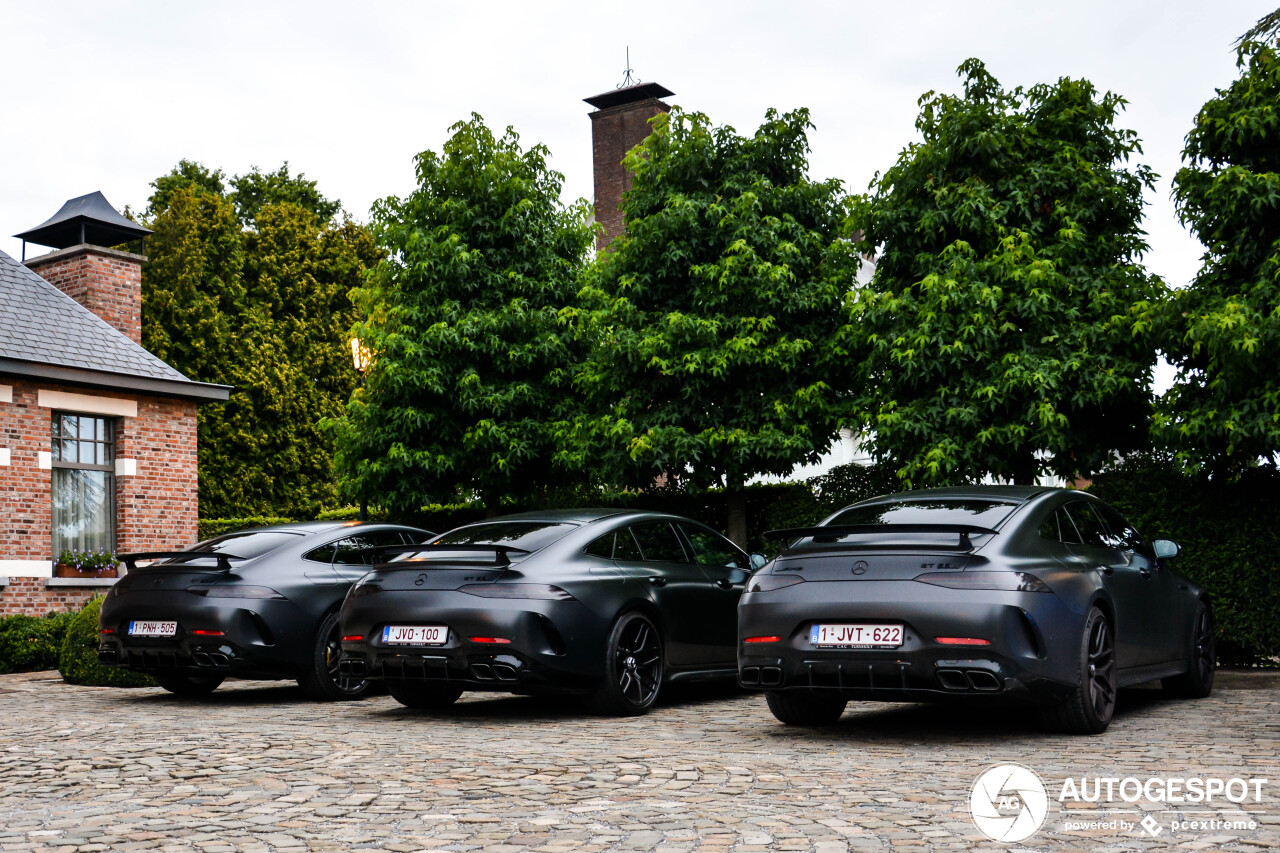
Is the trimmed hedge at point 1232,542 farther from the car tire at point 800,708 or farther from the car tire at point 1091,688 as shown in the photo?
the car tire at point 800,708

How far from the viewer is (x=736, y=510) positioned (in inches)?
617

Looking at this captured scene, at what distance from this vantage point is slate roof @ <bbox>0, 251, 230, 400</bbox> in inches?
699

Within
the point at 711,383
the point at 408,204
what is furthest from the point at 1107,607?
the point at 408,204

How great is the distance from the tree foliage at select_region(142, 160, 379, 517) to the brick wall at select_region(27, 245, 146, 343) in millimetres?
14818

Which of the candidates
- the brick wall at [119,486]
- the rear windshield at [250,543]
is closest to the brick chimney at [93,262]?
the brick wall at [119,486]

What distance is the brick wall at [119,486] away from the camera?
56.8ft

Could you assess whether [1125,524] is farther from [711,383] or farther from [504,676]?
[711,383]

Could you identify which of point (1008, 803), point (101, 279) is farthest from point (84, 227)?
point (1008, 803)

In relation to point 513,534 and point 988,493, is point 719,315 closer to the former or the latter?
point 513,534

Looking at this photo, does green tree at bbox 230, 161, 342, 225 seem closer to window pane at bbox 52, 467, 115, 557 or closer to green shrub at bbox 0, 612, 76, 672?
window pane at bbox 52, 467, 115, 557

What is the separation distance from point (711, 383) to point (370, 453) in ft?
18.1

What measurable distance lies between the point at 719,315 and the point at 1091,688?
28.1ft

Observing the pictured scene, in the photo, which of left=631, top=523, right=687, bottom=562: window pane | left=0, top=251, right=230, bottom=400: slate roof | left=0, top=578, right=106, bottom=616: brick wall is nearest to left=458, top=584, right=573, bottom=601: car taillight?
left=631, top=523, right=687, bottom=562: window pane

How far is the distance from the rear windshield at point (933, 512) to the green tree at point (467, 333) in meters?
9.50
